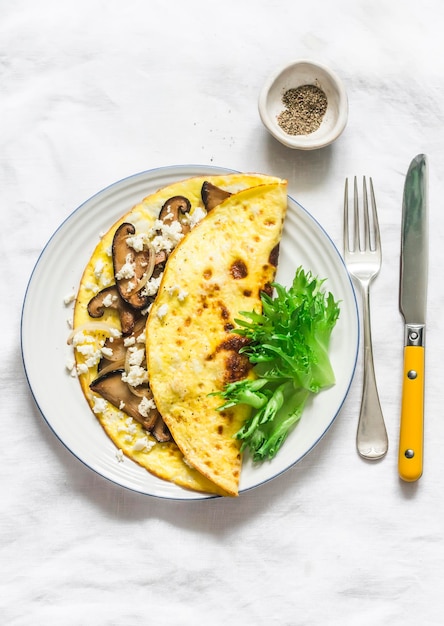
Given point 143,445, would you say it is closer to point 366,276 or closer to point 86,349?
point 86,349

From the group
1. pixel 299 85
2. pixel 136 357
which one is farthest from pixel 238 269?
pixel 299 85

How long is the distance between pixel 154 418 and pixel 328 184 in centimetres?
170

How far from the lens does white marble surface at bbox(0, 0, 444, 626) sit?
14.0ft

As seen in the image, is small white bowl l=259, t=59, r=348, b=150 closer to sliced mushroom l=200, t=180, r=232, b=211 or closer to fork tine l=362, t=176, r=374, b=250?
fork tine l=362, t=176, r=374, b=250

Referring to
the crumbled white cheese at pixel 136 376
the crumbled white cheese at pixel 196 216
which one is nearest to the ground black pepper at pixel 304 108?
the crumbled white cheese at pixel 196 216

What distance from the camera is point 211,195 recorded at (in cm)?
412

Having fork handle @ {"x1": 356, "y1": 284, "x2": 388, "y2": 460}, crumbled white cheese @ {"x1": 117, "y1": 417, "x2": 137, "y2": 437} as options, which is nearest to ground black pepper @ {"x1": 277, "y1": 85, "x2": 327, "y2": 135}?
fork handle @ {"x1": 356, "y1": 284, "x2": 388, "y2": 460}

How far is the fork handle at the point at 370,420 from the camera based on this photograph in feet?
13.9

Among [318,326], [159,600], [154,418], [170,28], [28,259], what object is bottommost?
[159,600]

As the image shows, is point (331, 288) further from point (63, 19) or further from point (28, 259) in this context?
point (63, 19)

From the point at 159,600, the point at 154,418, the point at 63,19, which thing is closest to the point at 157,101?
the point at 63,19

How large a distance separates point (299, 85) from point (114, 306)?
170 cm

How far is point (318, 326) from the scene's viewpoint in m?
4.02

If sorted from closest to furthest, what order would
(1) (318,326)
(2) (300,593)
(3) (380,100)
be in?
(1) (318,326) → (2) (300,593) → (3) (380,100)
